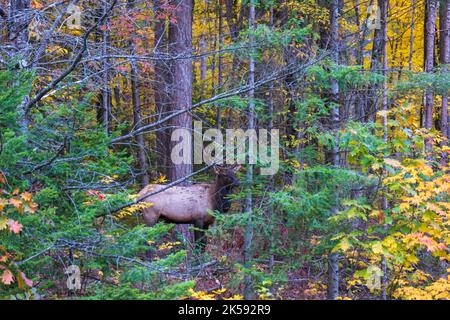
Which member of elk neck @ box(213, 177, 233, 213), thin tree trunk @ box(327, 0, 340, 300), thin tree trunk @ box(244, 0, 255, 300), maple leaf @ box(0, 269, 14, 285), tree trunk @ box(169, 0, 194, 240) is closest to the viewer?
maple leaf @ box(0, 269, 14, 285)

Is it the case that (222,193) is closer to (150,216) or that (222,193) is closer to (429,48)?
(150,216)

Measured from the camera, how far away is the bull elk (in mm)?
8852

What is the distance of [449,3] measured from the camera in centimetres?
1212

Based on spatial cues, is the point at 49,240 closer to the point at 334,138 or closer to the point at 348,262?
the point at 334,138

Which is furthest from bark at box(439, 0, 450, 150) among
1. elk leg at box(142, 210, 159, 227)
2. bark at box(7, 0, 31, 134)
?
bark at box(7, 0, 31, 134)

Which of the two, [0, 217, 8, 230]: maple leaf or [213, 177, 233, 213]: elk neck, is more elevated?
[0, 217, 8, 230]: maple leaf

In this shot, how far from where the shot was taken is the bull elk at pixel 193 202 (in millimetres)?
8852

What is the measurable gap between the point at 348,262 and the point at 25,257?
226 inches

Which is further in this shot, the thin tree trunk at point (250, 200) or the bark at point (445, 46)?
the bark at point (445, 46)

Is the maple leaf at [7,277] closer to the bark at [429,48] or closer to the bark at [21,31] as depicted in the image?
the bark at [21,31]

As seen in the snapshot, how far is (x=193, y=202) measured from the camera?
356 inches

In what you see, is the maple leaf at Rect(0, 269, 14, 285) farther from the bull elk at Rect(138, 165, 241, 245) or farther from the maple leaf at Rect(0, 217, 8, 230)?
the bull elk at Rect(138, 165, 241, 245)

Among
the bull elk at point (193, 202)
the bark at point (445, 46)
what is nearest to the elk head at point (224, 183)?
the bull elk at point (193, 202)
